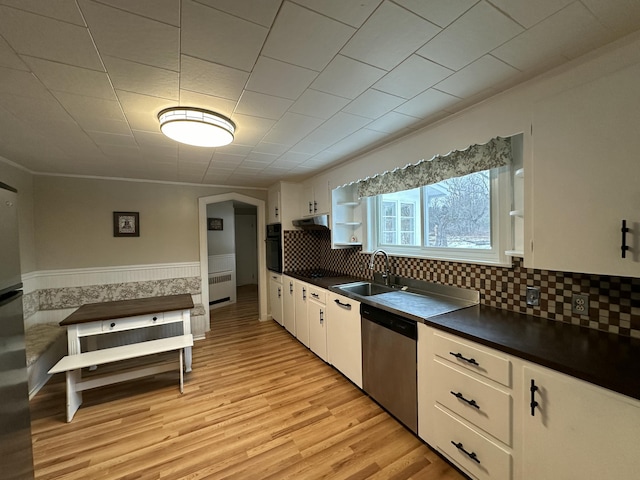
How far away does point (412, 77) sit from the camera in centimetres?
135

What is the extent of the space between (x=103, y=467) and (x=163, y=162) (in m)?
2.67

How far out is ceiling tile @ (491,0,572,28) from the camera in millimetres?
917

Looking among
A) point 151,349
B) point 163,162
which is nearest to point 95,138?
point 163,162

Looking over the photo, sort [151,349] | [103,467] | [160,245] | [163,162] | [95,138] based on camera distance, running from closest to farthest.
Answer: [103,467] < [95,138] < [151,349] < [163,162] < [160,245]

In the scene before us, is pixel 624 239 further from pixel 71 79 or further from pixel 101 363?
pixel 101 363

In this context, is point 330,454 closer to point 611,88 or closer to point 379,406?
point 379,406

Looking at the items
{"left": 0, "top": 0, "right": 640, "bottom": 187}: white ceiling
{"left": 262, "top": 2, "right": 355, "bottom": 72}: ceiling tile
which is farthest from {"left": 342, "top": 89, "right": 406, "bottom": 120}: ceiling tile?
{"left": 262, "top": 2, "right": 355, "bottom": 72}: ceiling tile

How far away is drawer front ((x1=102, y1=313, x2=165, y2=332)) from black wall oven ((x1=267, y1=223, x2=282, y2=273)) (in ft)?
5.69

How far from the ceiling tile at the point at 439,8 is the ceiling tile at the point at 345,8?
0.33 ft

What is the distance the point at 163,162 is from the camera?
113 inches

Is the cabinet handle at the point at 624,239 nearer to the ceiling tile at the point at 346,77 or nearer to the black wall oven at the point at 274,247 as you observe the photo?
the ceiling tile at the point at 346,77

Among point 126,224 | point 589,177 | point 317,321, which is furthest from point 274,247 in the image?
point 589,177

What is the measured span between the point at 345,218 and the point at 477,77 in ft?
6.79

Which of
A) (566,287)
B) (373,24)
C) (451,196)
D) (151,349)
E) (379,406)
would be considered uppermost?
(373,24)
